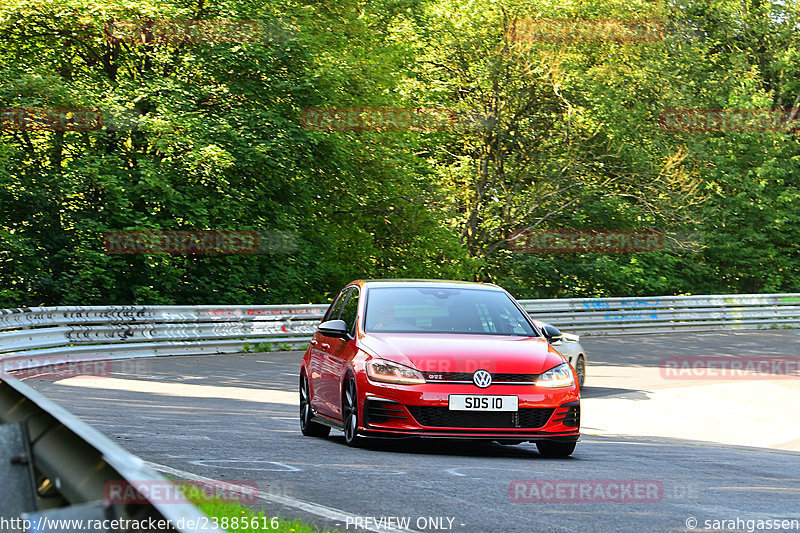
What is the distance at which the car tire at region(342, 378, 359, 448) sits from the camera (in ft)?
32.5

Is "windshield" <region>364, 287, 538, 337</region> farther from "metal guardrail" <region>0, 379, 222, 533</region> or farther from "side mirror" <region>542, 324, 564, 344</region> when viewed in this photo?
"metal guardrail" <region>0, 379, 222, 533</region>

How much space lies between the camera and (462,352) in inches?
384

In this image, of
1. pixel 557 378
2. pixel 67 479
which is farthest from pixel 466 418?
pixel 67 479

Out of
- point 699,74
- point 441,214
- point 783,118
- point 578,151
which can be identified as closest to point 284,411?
point 441,214

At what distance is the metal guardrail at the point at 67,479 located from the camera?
2.65m

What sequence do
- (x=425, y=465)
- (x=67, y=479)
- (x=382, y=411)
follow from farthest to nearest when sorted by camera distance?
(x=382, y=411) < (x=425, y=465) < (x=67, y=479)

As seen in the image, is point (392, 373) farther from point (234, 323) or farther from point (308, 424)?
point (234, 323)

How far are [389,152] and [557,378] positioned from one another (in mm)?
21028

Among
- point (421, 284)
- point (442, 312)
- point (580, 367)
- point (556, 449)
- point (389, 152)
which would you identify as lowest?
point (580, 367)

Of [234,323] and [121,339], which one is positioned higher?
[121,339]

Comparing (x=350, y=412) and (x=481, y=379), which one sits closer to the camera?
(x=481, y=379)

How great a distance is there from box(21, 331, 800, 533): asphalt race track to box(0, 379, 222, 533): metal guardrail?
9.35 feet

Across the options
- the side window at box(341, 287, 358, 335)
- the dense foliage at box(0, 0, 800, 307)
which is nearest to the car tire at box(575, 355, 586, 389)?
the side window at box(341, 287, 358, 335)

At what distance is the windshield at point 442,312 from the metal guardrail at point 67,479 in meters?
7.01
